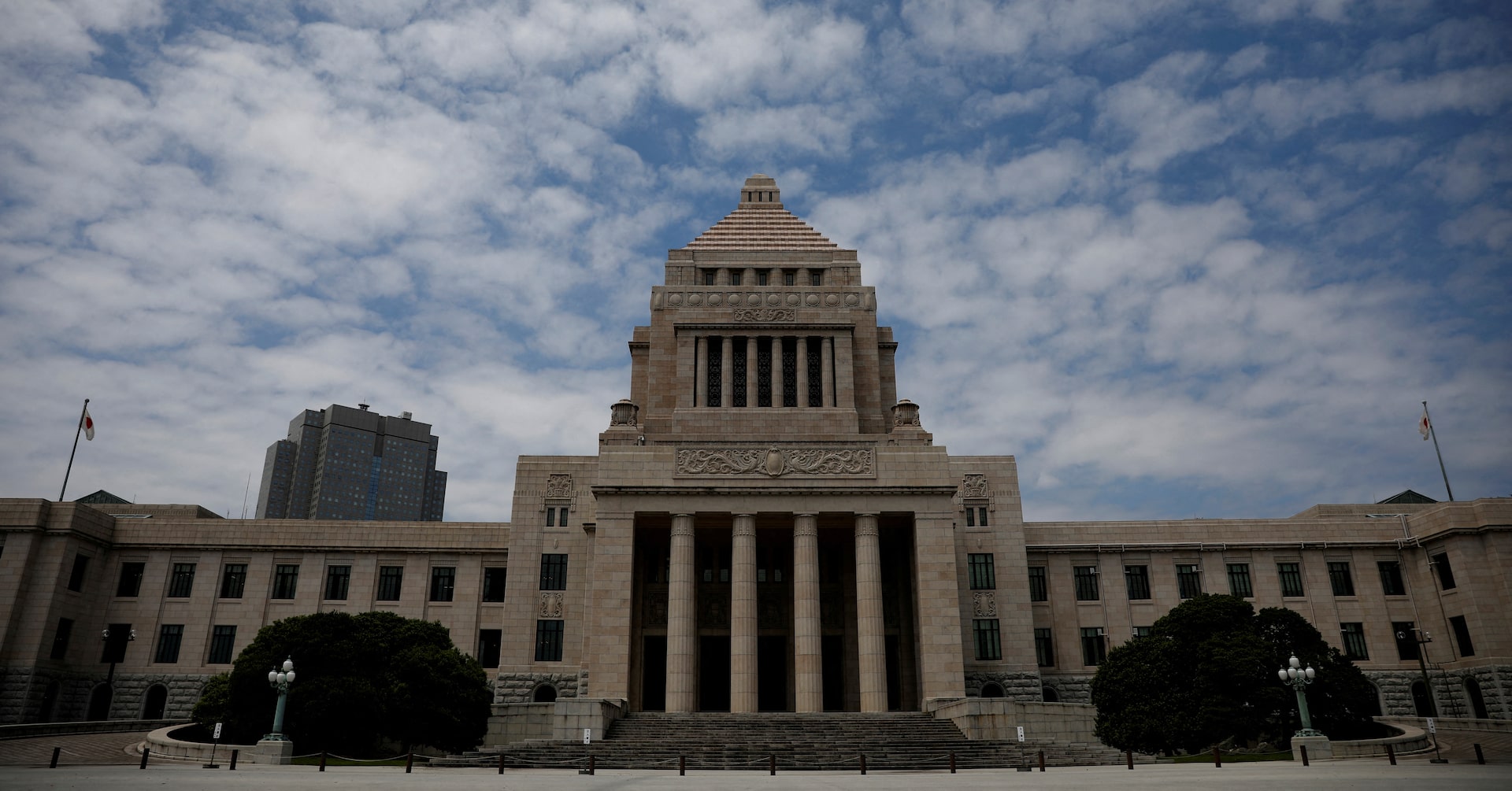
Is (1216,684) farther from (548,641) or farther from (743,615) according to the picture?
(548,641)

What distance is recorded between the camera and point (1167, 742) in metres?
33.7

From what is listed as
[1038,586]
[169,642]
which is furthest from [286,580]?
[1038,586]

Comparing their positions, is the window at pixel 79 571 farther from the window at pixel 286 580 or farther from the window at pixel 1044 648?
the window at pixel 1044 648

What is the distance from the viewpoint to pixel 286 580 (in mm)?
51438

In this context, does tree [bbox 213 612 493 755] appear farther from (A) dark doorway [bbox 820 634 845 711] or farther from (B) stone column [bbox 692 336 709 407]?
(B) stone column [bbox 692 336 709 407]

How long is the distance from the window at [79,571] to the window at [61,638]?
1.78 m

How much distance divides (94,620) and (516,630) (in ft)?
74.7

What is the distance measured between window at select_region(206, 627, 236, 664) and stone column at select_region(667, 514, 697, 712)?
2528 cm

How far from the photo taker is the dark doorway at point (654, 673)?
4634 cm

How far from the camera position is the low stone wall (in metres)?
34.3

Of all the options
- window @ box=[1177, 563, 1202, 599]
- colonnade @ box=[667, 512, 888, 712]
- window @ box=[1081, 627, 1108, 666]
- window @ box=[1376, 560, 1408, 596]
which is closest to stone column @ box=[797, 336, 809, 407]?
colonnade @ box=[667, 512, 888, 712]

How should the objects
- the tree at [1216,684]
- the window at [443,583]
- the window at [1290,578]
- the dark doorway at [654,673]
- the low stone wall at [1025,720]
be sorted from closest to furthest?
1. the tree at [1216,684]
2. the low stone wall at [1025,720]
3. the dark doorway at [654,673]
4. the window at [1290,578]
5. the window at [443,583]

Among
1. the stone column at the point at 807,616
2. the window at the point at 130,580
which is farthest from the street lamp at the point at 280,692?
the window at the point at 130,580

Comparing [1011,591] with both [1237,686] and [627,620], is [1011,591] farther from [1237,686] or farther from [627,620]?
[627,620]
